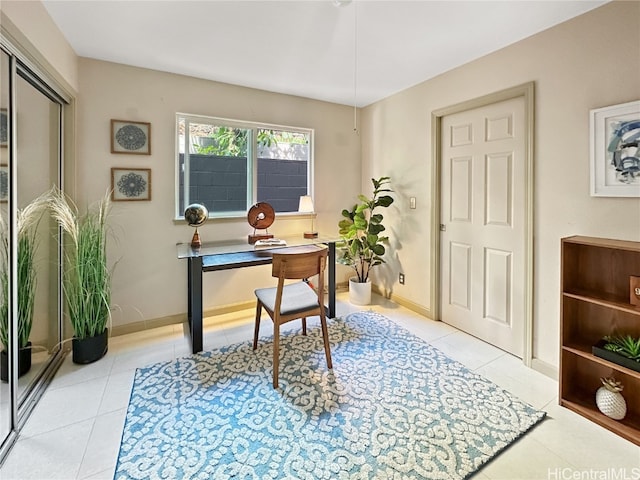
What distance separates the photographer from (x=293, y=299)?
237 centimetres

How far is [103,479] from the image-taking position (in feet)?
4.61

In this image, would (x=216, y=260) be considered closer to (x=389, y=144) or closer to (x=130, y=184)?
(x=130, y=184)

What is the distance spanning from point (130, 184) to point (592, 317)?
3.66m

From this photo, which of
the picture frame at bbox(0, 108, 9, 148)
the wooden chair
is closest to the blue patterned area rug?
the wooden chair

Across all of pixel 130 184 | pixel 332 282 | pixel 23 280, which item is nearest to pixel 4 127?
pixel 23 280

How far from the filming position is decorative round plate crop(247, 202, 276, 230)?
3.18 m

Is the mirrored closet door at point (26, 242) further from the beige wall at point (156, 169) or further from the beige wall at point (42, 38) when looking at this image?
the beige wall at point (156, 169)

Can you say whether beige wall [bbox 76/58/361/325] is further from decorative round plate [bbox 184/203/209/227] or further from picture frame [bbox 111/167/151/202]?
decorative round plate [bbox 184/203/209/227]

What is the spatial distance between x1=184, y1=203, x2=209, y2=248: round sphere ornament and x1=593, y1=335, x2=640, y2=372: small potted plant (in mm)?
3020

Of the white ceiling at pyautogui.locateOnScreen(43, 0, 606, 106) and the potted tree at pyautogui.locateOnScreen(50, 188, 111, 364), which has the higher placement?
the white ceiling at pyautogui.locateOnScreen(43, 0, 606, 106)

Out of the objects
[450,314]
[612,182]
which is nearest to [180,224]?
[450,314]

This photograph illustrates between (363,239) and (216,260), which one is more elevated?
(363,239)

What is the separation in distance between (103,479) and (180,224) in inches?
82.4

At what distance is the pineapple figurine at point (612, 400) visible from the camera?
1.72 meters
